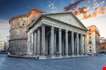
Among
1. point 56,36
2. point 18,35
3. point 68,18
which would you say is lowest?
point 18,35

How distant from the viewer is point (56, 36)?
1507cm

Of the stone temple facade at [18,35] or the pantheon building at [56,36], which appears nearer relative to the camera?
the stone temple facade at [18,35]

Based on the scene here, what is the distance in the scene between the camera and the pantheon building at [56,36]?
12.0 metres

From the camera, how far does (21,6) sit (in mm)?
10781

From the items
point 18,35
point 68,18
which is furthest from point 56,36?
point 18,35

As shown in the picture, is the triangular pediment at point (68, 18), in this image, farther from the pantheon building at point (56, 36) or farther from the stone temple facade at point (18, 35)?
the stone temple facade at point (18, 35)

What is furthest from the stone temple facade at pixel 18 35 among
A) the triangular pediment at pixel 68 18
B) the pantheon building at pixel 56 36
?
the triangular pediment at pixel 68 18

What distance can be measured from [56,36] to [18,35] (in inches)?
196

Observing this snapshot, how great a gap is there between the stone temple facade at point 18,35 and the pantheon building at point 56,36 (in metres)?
0.40

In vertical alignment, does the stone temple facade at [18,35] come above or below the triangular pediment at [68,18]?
below

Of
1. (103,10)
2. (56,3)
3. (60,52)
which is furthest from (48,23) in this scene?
(103,10)

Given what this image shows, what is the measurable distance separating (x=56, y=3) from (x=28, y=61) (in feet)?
9.89

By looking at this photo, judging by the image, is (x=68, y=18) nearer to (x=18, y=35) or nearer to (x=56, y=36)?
(x=56, y=36)

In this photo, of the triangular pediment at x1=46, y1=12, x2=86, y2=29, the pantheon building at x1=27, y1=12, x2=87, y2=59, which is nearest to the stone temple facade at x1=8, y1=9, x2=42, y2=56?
the pantheon building at x1=27, y1=12, x2=87, y2=59
